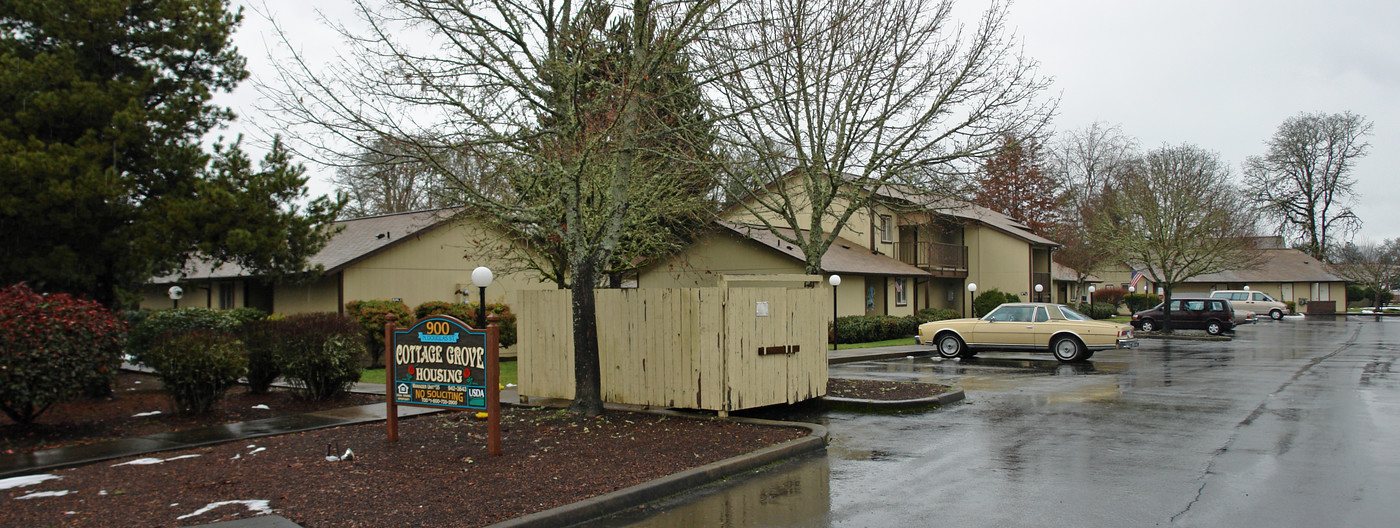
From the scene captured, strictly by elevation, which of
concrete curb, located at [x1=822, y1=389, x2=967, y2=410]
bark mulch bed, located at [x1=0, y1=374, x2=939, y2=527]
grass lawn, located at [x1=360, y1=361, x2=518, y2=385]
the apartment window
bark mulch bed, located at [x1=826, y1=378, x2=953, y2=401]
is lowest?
grass lawn, located at [x1=360, y1=361, x2=518, y2=385]

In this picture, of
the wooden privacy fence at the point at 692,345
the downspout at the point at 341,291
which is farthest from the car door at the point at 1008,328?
the downspout at the point at 341,291

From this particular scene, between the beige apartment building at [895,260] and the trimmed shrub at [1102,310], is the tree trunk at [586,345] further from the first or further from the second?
the trimmed shrub at [1102,310]

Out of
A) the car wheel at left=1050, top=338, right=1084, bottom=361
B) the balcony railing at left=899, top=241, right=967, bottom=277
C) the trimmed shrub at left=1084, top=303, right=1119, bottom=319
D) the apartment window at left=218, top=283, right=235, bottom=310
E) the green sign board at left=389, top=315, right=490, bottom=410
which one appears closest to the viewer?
the green sign board at left=389, top=315, right=490, bottom=410

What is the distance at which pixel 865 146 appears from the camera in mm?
14672

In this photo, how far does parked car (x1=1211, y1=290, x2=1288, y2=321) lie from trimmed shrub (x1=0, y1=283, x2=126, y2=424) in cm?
5316

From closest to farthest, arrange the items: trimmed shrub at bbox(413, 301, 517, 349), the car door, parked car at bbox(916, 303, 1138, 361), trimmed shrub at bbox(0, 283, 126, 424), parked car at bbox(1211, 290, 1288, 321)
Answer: trimmed shrub at bbox(0, 283, 126, 424)
parked car at bbox(916, 303, 1138, 361)
the car door
trimmed shrub at bbox(413, 301, 517, 349)
parked car at bbox(1211, 290, 1288, 321)

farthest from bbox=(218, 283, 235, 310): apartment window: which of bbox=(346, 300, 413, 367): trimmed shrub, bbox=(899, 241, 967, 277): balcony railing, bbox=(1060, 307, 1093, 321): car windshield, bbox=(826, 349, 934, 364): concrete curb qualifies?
bbox=(899, 241, 967, 277): balcony railing

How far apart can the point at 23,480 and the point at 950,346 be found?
65.1 ft

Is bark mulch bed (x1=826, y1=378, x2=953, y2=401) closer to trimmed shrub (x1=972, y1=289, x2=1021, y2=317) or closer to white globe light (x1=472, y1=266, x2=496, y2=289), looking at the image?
white globe light (x1=472, y1=266, x2=496, y2=289)

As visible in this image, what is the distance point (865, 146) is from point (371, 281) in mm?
14824

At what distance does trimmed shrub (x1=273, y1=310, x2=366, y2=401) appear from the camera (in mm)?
13016

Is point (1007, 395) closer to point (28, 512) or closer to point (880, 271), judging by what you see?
point (28, 512)

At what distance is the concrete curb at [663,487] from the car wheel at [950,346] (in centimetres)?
1415

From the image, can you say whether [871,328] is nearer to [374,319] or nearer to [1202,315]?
[1202,315]
